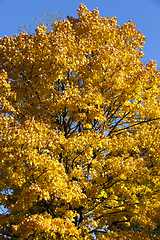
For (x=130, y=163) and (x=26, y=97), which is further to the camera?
(x=26, y=97)

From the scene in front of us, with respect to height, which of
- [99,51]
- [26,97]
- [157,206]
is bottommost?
[157,206]

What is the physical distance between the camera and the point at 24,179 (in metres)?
7.28

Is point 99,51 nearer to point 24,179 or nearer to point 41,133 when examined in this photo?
point 41,133

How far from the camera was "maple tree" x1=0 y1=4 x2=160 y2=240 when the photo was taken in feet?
24.4

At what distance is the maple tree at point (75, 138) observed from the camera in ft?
24.4

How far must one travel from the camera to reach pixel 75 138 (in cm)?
842

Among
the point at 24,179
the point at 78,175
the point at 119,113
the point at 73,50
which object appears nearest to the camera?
the point at 24,179

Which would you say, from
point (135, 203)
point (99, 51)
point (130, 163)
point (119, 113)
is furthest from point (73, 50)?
point (135, 203)

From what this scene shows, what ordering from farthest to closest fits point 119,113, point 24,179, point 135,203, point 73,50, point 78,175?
1. point 119,113
2. point 73,50
3. point 135,203
4. point 78,175
5. point 24,179

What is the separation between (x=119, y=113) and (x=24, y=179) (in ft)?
21.5

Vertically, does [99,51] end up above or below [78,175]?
above

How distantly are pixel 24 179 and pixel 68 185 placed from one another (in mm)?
1556

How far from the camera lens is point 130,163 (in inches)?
337

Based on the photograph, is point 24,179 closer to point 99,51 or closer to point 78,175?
point 78,175
